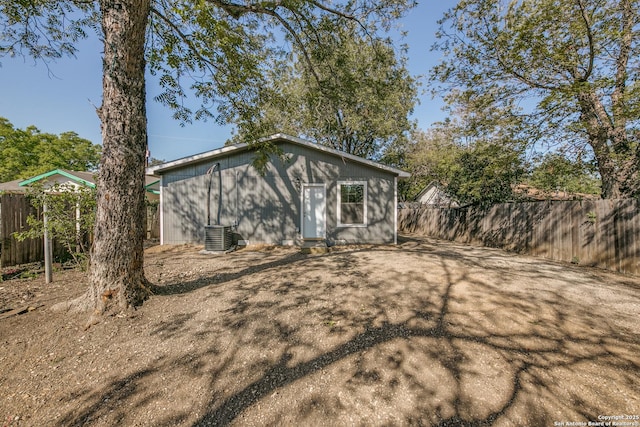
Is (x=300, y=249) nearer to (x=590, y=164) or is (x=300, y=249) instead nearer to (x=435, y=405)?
(x=435, y=405)

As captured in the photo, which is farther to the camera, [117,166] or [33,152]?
[33,152]

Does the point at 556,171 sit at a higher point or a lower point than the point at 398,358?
higher

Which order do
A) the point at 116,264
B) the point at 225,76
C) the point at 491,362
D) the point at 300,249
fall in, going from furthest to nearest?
the point at 300,249 → the point at 225,76 → the point at 116,264 → the point at 491,362

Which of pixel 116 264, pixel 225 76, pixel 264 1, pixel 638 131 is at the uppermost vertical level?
pixel 264 1

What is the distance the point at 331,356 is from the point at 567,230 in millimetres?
7702

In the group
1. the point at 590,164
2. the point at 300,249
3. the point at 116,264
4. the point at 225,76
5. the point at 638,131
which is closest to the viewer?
the point at 116,264

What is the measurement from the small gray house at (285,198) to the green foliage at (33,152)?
17.3 meters

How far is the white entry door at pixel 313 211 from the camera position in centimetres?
884

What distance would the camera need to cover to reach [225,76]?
5.18 meters

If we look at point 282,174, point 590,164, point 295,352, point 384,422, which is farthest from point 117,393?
point 590,164

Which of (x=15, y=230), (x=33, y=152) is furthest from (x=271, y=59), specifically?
(x=33, y=152)

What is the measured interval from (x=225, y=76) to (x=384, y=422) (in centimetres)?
596

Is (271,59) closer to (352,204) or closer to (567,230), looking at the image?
(352,204)

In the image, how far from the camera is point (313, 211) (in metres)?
8.90
